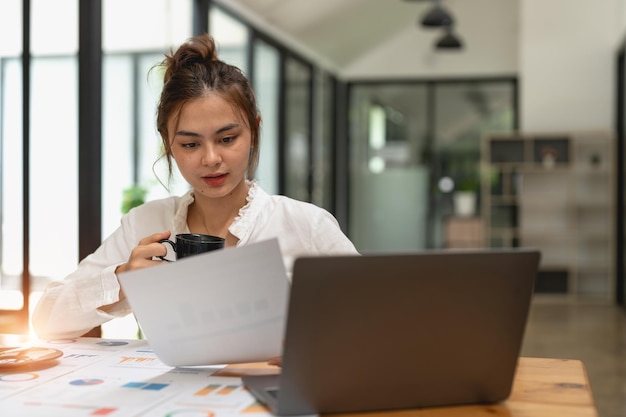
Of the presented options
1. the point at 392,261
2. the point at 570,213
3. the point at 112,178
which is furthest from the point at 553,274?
the point at 392,261

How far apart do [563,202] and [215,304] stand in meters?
8.22

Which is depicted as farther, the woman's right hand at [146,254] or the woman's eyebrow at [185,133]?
the woman's eyebrow at [185,133]

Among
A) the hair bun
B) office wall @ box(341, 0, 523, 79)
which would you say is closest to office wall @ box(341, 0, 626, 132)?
office wall @ box(341, 0, 523, 79)

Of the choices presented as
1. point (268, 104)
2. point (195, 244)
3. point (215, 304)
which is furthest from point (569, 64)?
point (215, 304)

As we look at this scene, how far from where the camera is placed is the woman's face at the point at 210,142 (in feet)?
5.40

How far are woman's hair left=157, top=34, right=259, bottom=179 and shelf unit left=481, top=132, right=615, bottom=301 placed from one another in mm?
7210

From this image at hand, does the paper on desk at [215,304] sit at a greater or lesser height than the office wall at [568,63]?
lesser

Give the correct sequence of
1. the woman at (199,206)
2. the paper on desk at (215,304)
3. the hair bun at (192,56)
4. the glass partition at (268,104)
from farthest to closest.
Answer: the glass partition at (268,104)
the hair bun at (192,56)
the woman at (199,206)
the paper on desk at (215,304)

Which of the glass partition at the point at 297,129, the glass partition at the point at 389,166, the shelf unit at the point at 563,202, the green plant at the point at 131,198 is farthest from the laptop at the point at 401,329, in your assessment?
the glass partition at the point at 389,166

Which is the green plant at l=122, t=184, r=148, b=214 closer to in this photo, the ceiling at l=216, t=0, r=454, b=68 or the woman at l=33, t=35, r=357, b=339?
the ceiling at l=216, t=0, r=454, b=68

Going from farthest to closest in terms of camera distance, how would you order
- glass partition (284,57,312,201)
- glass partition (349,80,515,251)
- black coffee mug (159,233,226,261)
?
glass partition (349,80,515,251) → glass partition (284,57,312,201) → black coffee mug (159,233,226,261)

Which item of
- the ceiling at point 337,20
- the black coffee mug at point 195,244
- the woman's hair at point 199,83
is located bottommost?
the black coffee mug at point 195,244

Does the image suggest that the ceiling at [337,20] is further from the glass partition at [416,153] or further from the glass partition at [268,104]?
the glass partition at [416,153]

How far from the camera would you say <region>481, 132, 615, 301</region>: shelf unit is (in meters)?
8.57
